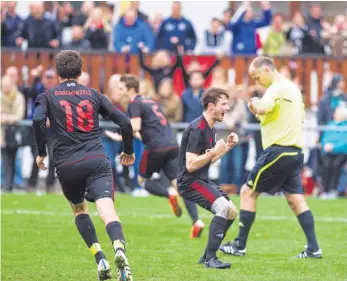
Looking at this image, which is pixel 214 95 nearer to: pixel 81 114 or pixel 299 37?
pixel 81 114

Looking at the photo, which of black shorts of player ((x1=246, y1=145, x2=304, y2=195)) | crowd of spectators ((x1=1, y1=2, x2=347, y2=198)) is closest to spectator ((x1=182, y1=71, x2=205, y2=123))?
crowd of spectators ((x1=1, y1=2, x2=347, y2=198))

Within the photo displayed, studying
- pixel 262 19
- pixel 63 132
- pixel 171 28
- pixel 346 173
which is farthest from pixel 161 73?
pixel 63 132

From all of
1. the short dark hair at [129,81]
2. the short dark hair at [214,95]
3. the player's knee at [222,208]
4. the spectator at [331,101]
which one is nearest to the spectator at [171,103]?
the spectator at [331,101]

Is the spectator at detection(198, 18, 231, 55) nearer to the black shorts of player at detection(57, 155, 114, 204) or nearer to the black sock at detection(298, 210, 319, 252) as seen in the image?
the black sock at detection(298, 210, 319, 252)

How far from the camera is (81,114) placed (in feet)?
30.1

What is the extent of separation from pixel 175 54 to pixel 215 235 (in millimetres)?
11078

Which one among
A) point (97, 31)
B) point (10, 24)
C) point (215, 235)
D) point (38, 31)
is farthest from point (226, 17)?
point (215, 235)

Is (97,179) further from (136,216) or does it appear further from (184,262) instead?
(136,216)

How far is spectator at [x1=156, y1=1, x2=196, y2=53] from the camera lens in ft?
68.5

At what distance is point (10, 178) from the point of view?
62.5 feet

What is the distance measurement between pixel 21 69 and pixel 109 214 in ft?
41.2

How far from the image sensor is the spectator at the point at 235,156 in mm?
19219

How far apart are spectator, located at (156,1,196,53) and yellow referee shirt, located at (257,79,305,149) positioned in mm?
9916

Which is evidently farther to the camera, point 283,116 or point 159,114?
point 159,114
